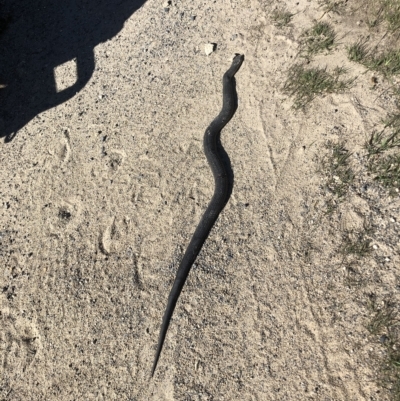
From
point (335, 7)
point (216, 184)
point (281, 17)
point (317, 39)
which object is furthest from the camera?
point (281, 17)

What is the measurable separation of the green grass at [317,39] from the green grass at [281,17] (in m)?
0.39

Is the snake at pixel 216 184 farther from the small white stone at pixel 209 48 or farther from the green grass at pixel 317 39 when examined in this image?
the green grass at pixel 317 39

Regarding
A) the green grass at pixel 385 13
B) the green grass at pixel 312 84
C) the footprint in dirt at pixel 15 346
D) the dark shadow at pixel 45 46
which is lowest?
the footprint in dirt at pixel 15 346

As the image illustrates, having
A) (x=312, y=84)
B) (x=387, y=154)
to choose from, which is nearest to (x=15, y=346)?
(x=387, y=154)

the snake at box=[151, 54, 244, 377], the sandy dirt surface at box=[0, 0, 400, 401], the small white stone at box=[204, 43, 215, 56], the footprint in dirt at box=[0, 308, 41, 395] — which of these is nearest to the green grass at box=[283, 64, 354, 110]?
the sandy dirt surface at box=[0, 0, 400, 401]

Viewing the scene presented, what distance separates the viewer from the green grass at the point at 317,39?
183 inches

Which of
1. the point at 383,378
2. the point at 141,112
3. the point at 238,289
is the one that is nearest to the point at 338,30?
the point at 141,112

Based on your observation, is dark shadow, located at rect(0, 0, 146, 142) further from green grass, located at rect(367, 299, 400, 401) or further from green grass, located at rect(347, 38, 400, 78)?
green grass, located at rect(367, 299, 400, 401)

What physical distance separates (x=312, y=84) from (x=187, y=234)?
2.65m

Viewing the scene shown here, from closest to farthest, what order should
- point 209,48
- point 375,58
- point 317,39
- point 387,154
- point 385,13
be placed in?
point 387,154 → point 375,58 → point 385,13 → point 317,39 → point 209,48

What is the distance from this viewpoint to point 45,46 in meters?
6.46

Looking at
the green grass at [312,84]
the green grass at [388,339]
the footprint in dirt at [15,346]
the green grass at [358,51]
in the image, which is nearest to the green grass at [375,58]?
the green grass at [358,51]

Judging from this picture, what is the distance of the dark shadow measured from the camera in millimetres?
5742

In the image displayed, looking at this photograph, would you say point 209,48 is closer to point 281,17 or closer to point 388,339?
point 281,17
